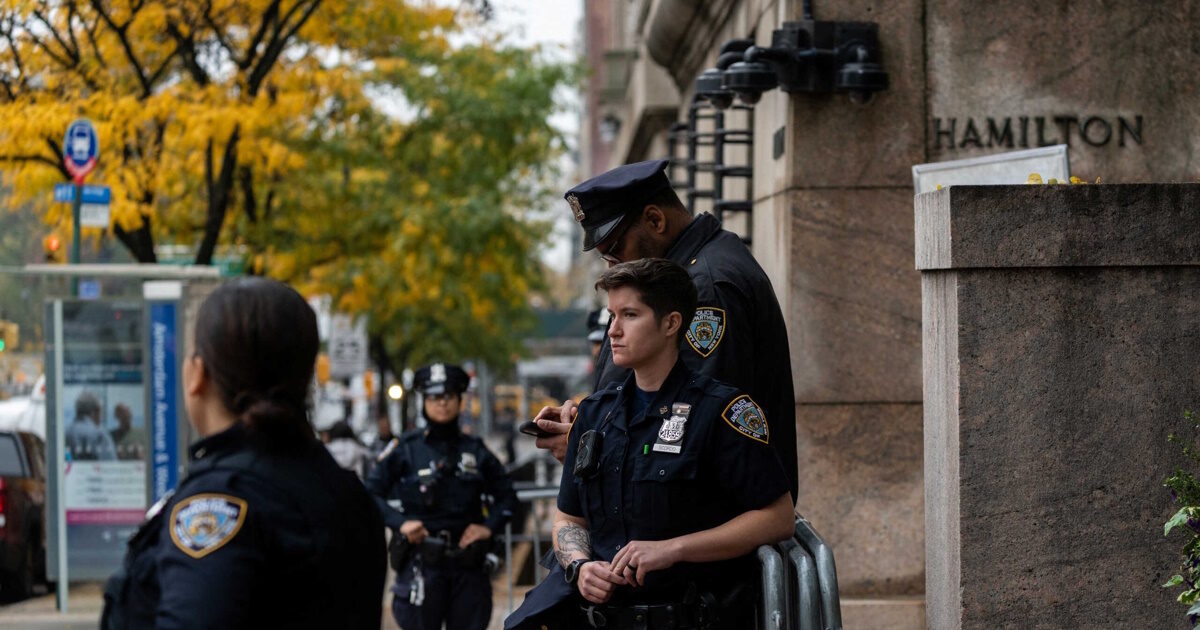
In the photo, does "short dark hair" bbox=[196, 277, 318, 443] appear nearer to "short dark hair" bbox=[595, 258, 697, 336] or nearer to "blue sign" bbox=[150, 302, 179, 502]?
"short dark hair" bbox=[595, 258, 697, 336]

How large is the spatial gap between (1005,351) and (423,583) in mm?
4259

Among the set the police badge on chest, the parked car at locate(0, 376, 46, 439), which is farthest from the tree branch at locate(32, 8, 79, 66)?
the police badge on chest

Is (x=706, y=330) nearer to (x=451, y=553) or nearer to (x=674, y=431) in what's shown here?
(x=674, y=431)

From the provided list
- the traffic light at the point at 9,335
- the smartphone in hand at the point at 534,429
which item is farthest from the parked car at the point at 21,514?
the smartphone in hand at the point at 534,429

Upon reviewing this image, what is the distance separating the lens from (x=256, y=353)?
Result: 2.74m

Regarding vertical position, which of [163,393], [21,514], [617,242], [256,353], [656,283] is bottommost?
[21,514]

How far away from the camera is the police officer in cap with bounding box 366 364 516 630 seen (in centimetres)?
859

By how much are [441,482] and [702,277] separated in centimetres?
464

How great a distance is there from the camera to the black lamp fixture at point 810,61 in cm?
820

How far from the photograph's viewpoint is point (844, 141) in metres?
8.45

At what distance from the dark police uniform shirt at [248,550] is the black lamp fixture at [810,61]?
18.9 ft

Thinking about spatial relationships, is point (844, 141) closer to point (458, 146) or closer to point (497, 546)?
point (497, 546)

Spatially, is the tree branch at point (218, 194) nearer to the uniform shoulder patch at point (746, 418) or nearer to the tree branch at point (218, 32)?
the tree branch at point (218, 32)

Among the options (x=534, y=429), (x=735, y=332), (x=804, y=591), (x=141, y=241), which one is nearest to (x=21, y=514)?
(x=141, y=241)
